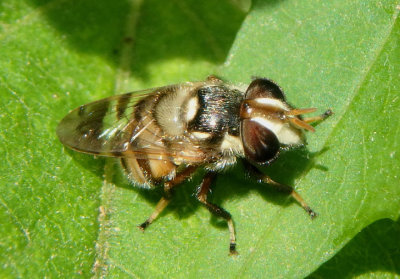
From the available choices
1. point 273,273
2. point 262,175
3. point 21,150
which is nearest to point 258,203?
point 262,175

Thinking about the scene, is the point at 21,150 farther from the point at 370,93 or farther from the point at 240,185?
the point at 370,93

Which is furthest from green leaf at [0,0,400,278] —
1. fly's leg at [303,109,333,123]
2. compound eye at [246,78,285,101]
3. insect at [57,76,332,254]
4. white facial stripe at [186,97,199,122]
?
white facial stripe at [186,97,199,122]

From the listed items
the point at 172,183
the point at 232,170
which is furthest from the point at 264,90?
the point at 172,183

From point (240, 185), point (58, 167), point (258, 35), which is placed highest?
point (258, 35)

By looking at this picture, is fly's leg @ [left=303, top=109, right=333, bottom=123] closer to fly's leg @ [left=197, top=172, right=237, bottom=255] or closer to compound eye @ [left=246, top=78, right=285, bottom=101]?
compound eye @ [left=246, top=78, right=285, bottom=101]

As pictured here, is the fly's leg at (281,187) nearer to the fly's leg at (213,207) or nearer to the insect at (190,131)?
the insect at (190,131)

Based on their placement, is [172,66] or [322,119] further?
[172,66]
